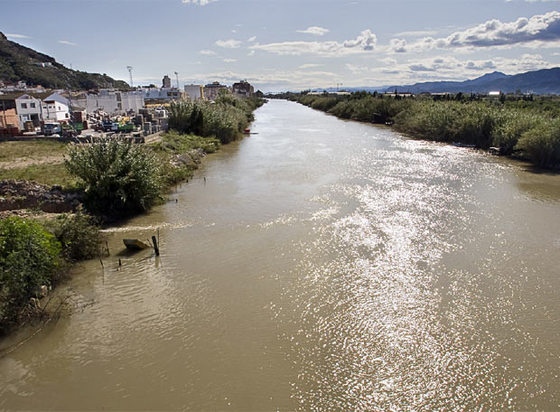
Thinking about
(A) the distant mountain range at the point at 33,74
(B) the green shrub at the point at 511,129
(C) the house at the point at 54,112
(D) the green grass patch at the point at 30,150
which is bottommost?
(D) the green grass patch at the point at 30,150

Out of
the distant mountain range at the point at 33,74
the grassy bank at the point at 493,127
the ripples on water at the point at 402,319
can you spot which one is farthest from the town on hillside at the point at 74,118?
the distant mountain range at the point at 33,74

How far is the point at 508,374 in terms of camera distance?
9.24 metres

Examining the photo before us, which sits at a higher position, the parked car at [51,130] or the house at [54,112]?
the house at [54,112]

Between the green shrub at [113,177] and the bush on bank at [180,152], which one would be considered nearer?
the green shrub at [113,177]

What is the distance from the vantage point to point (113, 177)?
59.7 ft

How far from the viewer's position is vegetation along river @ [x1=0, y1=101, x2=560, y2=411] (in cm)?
876

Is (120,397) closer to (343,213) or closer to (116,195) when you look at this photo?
(116,195)

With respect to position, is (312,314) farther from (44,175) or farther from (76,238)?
(44,175)

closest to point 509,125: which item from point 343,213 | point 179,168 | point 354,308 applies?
point 343,213

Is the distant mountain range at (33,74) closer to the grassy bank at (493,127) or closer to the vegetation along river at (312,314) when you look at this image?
the grassy bank at (493,127)

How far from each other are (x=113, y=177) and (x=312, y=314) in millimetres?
12245

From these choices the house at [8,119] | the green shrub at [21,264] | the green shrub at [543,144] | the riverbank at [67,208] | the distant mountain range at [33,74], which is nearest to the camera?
the green shrub at [21,264]

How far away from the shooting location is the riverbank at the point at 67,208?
34.4 feet

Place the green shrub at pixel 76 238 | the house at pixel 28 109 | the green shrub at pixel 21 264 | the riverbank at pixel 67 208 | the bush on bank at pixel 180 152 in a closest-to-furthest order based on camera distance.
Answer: the green shrub at pixel 21 264 < the riverbank at pixel 67 208 < the green shrub at pixel 76 238 < the bush on bank at pixel 180 152 < the house at pixel 28 109
